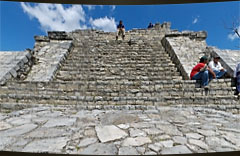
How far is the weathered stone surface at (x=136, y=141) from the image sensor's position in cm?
158

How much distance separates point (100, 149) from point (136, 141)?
1.41 ft

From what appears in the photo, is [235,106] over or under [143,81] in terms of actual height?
under

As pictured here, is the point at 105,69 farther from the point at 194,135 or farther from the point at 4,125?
the point at 194,135

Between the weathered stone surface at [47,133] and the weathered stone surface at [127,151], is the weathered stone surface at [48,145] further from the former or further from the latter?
the weathered stone surface at [127,151]

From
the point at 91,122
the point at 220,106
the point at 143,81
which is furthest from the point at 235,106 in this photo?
the point at 91,122

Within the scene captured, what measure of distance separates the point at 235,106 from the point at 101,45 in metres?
6.51

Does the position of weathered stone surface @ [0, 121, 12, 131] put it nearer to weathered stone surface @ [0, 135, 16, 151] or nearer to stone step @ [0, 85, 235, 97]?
weathered stone surface @ [0, 135, 16, 151]

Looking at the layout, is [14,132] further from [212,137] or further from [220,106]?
[220,106]

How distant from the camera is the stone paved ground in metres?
1.49

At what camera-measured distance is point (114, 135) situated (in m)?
1.80

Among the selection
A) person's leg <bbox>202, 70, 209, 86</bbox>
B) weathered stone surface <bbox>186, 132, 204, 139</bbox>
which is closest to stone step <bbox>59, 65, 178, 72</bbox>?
person's leg <bbox>202, 70, 209, 86</bbox>

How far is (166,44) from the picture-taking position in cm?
760

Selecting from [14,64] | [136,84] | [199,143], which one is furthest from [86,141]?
[14,64]

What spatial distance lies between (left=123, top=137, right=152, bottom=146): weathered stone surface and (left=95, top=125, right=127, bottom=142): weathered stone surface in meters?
0.13
